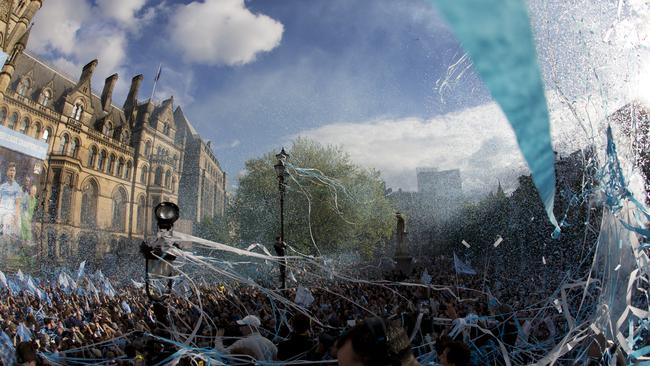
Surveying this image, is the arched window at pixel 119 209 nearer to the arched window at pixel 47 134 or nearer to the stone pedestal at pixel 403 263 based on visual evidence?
the arched window at pixel 47 134

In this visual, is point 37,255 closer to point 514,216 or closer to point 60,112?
point 60,112

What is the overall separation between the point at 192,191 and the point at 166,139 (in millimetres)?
8084

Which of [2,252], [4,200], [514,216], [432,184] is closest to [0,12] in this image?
[4,200]

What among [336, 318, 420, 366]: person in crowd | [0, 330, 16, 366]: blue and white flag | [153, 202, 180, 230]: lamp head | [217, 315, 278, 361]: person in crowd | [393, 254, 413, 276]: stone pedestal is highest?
[153, 202, 180, 230]: lamp head

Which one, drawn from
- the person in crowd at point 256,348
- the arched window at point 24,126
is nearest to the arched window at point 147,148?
the arched window at point 24,126

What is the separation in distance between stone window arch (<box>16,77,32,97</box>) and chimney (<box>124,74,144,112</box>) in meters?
14.2

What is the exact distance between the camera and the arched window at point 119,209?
137 feet

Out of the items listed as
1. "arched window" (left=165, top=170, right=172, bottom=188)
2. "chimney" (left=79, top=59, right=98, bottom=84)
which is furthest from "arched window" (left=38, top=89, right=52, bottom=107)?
"arched window" (left=165, top=170, right=172, bottom=188)

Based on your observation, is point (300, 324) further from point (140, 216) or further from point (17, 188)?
point (140, 216)

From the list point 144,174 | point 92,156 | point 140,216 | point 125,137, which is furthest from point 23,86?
point 140,216

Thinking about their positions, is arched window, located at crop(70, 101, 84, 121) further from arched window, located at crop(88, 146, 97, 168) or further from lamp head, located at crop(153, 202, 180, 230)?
lamp head, located at crop(153, 202, 180, 230)

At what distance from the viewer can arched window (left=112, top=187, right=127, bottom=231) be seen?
137 feet

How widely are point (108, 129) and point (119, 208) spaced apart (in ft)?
31.0

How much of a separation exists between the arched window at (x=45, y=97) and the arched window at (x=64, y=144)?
132 inches
